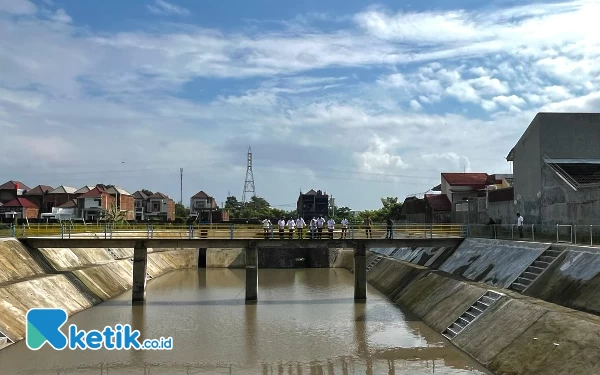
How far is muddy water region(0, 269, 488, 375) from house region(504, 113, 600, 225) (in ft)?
42.8

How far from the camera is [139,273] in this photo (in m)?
37.2

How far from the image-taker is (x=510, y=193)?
48.9m

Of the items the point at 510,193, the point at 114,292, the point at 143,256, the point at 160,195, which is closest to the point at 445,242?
the point at 510,193

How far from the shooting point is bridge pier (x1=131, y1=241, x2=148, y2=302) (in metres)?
36.5

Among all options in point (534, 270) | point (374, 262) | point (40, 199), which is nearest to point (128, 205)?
point (40, 199)

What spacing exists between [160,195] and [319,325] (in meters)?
107

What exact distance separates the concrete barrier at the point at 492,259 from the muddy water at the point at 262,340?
14.6ft

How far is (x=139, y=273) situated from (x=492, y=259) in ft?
73.2

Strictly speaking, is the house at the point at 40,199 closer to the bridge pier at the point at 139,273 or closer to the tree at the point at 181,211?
the tree at the point at 181,211

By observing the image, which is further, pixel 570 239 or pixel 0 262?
pixel 0 262

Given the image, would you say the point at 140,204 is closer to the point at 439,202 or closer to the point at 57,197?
the point at 57,197

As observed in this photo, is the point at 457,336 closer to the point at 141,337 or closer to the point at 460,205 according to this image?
the point at 141,337

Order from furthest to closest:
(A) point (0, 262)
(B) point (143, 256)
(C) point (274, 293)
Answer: (C) point (274, 293)
(B) point (143, 256)
(A) point (0, 262)

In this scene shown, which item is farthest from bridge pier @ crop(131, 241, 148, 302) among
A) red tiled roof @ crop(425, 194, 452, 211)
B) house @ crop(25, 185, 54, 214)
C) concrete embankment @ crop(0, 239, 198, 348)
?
house @ crop(25, 185, 54, 214)
